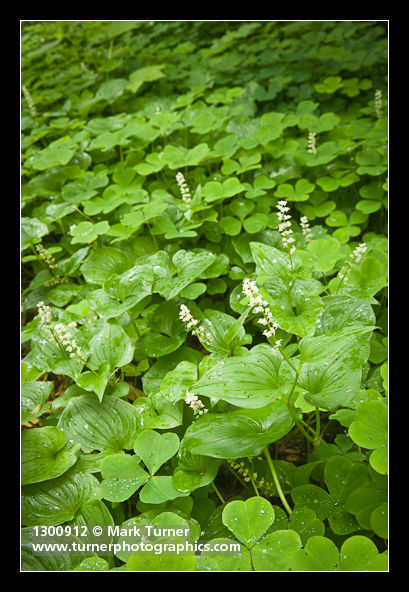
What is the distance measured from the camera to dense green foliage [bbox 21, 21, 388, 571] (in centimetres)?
175

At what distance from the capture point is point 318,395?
174cm

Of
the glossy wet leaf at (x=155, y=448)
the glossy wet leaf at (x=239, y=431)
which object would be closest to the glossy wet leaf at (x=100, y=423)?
the glossy wet leaf at (x=155, y=448)

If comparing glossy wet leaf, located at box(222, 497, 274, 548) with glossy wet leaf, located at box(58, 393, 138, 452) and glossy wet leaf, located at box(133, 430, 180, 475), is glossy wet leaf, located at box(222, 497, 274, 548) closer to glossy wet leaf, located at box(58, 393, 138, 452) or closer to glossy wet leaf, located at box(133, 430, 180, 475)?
glossy wet leaf, located at box(133, 430, 180, 475)

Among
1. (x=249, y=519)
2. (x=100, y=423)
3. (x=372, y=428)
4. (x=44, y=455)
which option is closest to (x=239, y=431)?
(x=249, y=519)

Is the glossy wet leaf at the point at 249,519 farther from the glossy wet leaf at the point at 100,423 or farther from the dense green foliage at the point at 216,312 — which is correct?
the glossy wet leaf at the point at 100,423

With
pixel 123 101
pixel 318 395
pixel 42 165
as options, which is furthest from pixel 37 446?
pixel 123 101

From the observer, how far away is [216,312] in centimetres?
242

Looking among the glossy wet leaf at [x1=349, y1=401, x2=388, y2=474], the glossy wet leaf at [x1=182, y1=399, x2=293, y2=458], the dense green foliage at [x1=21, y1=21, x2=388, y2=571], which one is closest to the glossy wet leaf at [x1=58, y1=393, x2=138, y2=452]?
the dense green foliage at [x1=21, y1=21, x2=388, y2=571]

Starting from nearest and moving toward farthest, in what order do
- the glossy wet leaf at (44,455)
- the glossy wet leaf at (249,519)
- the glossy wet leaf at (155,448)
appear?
1. the glossy wet leaf at (249,519)
2. the glossy wet leaf at (155,448)
3. the glossy wet leaf at (44,455)

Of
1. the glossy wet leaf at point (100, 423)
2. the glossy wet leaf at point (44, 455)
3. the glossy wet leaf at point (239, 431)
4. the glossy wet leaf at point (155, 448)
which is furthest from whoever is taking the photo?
the glossy wet leaf at point (100, 423)

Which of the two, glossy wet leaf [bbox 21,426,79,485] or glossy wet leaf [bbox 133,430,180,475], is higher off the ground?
glossy wet leaf [bbox 133,430,180,475]

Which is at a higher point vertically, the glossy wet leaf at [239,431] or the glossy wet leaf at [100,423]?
the glossy wet leaf at [239,431]

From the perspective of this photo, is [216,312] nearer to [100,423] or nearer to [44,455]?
[100,423]

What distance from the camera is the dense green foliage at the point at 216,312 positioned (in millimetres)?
1748
